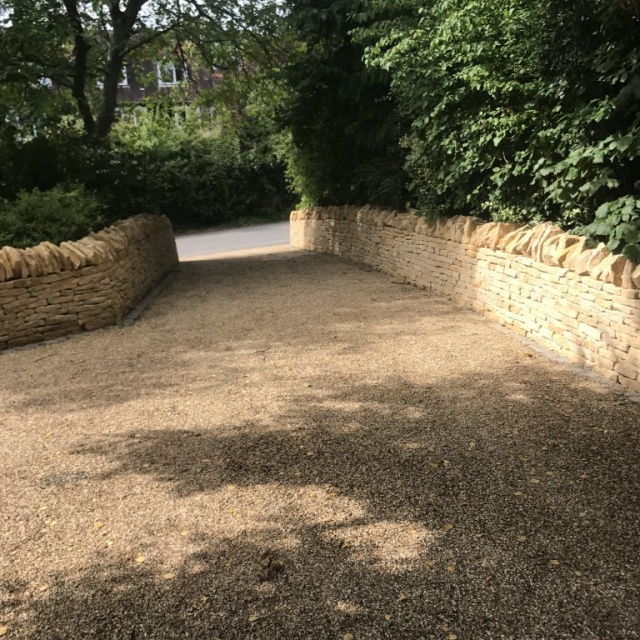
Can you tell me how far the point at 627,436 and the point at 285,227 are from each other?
73.5 feet

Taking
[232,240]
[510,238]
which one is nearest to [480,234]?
[510,238]

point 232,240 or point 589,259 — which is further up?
point 589,259

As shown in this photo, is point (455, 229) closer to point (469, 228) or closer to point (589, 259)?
Result: point (469, 228)

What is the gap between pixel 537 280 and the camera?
5520 mm

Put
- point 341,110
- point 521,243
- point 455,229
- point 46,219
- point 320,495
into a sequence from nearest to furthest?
point 320,495
point 521,243
point 455,229
point 46,219
point 341,110

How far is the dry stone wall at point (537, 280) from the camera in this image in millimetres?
4359

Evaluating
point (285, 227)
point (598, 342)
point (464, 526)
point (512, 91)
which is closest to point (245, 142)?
point (285, 227)

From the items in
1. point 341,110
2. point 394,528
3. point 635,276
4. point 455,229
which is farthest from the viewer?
point 341,110

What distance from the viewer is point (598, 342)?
4.63 meters

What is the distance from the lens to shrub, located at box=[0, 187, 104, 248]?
24.9 ft

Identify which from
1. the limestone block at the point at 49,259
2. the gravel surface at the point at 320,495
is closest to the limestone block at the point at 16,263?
the limestone block at the point at 49,259

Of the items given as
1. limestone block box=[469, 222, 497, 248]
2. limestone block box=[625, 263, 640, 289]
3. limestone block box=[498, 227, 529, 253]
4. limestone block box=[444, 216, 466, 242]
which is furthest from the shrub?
limestone block box=[625, 263, 640, 289]

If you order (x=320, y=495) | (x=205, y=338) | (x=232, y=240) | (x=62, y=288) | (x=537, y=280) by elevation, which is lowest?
(x=232, y=240)

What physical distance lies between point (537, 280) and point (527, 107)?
73.6 inches
